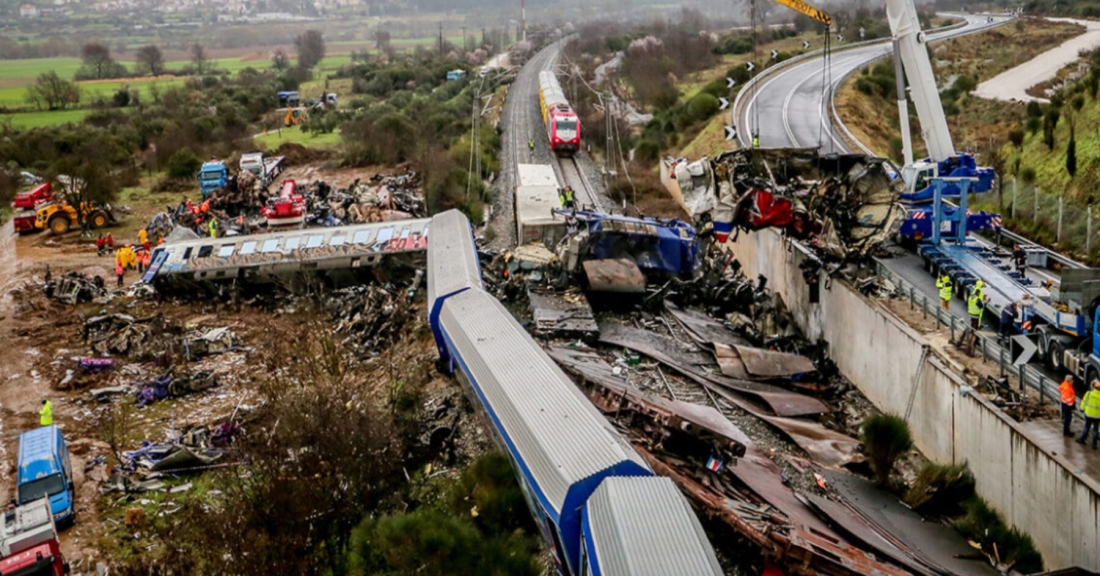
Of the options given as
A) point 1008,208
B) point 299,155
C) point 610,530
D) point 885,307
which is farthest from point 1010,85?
point 610,530

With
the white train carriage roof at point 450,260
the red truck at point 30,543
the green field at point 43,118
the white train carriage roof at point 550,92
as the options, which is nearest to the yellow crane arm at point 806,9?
the white train carriage roof at point 450,260

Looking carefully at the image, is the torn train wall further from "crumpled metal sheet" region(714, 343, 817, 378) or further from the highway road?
the highway road

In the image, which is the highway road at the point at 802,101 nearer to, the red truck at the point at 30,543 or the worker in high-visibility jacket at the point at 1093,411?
the worker in high-visibility jacket at the point at 1093,411

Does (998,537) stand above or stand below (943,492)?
below

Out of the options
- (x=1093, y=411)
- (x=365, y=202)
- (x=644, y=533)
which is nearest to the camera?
(x=644, y=533)

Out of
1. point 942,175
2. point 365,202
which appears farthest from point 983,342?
point 365,202

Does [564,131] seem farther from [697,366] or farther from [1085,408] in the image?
[1085,408]

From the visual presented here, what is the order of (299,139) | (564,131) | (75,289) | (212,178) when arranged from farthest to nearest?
(299,139)
(564,131)
(212,178)
(75,289)
